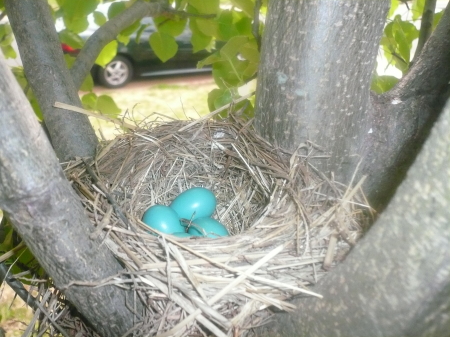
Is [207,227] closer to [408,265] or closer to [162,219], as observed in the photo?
[162,219]

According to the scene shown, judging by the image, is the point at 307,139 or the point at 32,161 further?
the point at 307,139

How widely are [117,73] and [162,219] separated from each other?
3624 millimetres

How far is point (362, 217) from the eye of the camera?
2.57 feet

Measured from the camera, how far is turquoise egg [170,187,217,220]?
1075 mm

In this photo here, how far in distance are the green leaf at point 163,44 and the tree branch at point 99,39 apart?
0.51 ft

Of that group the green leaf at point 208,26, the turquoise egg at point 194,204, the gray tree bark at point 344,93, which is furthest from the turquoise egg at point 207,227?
the green leaf at point 208,26

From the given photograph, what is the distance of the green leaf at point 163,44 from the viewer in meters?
1.31

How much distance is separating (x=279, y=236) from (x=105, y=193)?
0.32m

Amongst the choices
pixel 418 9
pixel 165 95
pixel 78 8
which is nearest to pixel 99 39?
pixel 78 8

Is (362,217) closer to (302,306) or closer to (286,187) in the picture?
(286,187)

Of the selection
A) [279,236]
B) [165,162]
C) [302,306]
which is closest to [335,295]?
[302,306]

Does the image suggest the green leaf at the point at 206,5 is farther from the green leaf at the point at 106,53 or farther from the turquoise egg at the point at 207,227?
the turquoise egg at the point at 207,227

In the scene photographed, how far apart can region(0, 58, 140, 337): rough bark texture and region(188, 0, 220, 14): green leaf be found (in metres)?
0.78

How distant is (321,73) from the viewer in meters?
0.74
